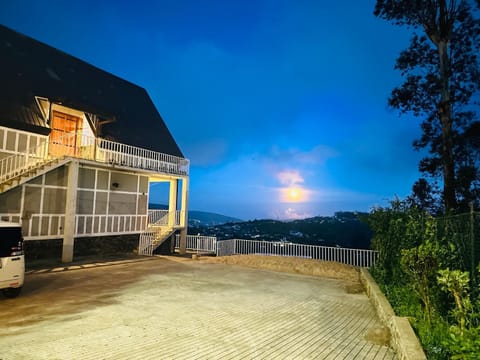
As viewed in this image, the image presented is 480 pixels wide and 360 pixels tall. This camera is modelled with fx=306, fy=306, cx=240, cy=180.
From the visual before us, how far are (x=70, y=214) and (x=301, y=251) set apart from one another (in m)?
10.8

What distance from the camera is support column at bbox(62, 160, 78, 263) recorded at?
12711mm

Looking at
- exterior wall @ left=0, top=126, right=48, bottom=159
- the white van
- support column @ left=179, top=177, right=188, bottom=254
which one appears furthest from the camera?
support column @ left=179, top=177, right=188, bottom=254

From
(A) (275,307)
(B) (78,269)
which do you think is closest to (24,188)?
(B) (78,269)

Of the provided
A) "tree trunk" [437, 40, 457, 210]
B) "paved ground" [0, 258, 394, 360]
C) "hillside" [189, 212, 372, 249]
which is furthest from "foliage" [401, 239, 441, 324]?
"hillside" [189, 212, 372, 249]

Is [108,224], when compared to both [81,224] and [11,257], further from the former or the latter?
[11,257]

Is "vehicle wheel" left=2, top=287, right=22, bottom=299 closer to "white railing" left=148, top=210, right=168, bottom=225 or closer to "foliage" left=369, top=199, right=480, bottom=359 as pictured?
"foliage" left=369, top=199, right=480, bottom=359

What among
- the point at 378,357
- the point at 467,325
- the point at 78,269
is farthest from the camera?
the point at 78,269

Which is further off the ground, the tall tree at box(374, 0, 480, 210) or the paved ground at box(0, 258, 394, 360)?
the tall tree at box(374, 0, 480, 210)

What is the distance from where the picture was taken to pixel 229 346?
4770 millimetres

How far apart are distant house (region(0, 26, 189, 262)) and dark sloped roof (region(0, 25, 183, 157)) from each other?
0.05m

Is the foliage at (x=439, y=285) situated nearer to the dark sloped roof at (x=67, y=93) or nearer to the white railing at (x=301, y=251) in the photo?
the white railing at (x=301, y=251)

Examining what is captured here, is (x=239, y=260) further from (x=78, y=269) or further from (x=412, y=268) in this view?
(x=412, y=268)

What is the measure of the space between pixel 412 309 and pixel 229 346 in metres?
3.49

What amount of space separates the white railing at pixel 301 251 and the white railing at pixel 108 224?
481 cm
